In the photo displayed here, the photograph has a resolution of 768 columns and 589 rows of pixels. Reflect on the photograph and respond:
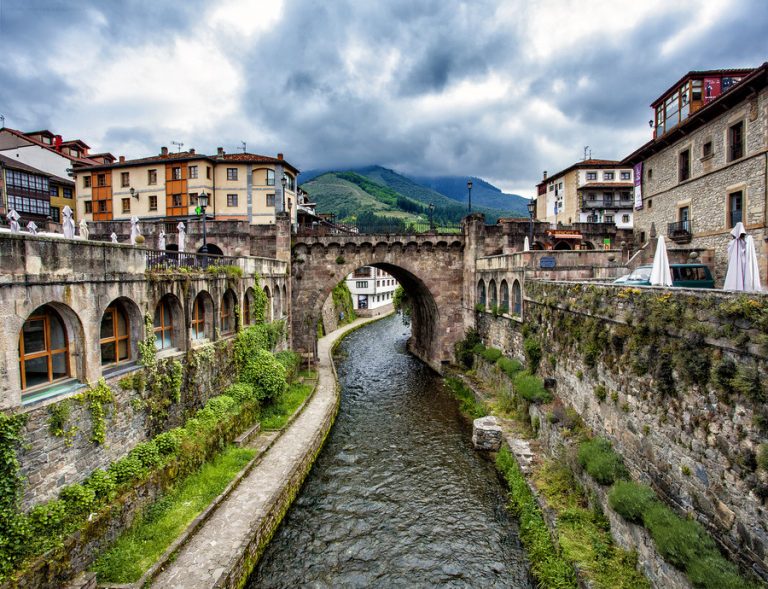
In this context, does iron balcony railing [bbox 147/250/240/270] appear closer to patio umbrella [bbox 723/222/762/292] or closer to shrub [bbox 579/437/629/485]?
shrub [bbox 579/437/629/485]

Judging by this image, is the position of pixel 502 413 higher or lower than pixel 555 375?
lower

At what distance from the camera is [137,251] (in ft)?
42.7

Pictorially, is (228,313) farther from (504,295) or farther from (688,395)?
(688,395)

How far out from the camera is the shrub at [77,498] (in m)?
9.89

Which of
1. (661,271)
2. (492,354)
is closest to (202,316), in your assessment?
(492,354)

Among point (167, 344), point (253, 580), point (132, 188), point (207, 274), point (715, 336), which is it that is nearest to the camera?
point (715, 336)

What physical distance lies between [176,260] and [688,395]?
1598 centimetres

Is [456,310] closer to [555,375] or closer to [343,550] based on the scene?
[555,375]

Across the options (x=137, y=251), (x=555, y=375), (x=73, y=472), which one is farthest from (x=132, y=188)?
(x=555, y=375)

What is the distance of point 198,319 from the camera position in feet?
58.3

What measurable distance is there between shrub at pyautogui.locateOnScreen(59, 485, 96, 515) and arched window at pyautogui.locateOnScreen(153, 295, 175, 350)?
16.6 feet

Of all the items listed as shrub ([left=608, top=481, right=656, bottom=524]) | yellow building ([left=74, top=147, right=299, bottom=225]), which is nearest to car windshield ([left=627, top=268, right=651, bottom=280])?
shrub ([left=608, top=481, right=656, bottom=524])

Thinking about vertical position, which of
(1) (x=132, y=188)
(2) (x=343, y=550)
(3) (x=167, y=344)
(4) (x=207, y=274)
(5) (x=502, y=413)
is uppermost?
(1) (x=132, y=188)

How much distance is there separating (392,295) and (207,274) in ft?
196
